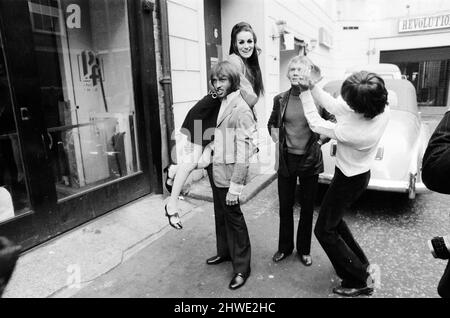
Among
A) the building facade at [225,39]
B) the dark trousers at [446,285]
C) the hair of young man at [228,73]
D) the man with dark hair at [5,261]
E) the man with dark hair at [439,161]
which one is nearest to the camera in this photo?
the man with dark hair at [5,261]

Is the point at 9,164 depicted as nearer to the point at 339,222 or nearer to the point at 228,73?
the point at 228,73

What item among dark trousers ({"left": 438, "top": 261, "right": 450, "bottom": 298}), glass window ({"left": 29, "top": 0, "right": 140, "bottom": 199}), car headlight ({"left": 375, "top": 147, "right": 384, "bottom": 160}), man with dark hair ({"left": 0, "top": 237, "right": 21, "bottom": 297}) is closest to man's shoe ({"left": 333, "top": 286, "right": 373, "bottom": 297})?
dark trousers ({"left": 438, "top": 261, "right": 450, "bottom": 298})

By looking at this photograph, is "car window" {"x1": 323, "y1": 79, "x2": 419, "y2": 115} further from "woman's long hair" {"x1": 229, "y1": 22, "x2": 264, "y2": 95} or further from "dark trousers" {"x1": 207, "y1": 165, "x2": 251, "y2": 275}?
"dark trousers" {"x1": 207, "y1": 165, "x2": 251, "y2": 275}

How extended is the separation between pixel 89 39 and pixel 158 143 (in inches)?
61.1

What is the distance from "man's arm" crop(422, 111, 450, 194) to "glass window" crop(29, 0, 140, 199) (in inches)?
132

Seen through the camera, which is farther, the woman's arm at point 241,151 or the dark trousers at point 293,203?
the dark trousers at point 293,203

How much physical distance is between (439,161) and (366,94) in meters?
1.02

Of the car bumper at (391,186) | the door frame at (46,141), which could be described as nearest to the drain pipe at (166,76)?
the door frame at (46,141)

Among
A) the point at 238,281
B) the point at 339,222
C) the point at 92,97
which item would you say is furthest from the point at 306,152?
the point at 92,97

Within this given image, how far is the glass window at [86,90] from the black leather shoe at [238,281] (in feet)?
6.63

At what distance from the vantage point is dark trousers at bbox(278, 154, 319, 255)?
2996 mm

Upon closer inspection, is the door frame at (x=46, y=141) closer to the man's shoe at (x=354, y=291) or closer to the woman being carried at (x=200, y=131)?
the woman being carried at (x=200, y=131)

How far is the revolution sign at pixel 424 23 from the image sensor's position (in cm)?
1709
